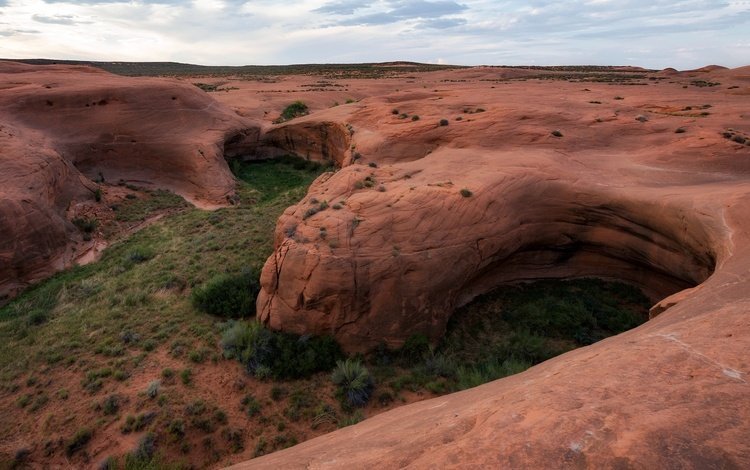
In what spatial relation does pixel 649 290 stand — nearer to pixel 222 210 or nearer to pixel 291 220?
pixel 291 220

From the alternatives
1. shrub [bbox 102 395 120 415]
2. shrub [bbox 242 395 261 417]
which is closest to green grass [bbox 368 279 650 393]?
shrub [bbox 242 395 261 417]

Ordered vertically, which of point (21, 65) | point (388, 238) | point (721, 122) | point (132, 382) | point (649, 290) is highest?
point (21, 65)

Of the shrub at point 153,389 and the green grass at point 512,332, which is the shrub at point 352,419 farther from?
the shrub at point 153,389

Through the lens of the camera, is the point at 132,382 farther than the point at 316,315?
No

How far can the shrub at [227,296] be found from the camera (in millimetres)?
12641

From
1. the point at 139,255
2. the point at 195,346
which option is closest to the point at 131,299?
the point at 195,346

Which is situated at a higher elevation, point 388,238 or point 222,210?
point 388,238

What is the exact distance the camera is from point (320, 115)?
27766 mm

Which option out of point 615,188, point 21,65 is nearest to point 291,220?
point 615,188

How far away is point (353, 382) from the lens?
32.5 ft

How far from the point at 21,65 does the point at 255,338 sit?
34110mm

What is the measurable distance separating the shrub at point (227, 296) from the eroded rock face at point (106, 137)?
7931 mm

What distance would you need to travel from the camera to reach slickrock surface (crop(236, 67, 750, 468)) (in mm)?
3424

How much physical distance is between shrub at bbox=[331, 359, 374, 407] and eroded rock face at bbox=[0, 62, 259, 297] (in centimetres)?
1334
